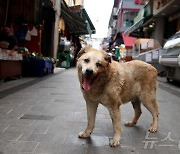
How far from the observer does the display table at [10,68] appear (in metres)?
9.66

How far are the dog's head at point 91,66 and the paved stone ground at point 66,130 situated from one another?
831 mm

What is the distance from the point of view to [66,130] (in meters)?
4.50

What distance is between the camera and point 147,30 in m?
26.3

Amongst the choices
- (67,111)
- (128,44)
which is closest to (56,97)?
(67,111)

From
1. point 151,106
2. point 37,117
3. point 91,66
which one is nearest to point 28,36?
point 37,117

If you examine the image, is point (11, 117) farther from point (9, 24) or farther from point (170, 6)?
point (170, 6)

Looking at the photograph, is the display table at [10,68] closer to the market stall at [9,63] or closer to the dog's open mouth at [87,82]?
the market stall at [9,63]

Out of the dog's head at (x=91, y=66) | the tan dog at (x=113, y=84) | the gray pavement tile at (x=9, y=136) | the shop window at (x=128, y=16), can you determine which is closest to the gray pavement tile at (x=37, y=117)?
the gray pavement tile at (x=9, y=136)

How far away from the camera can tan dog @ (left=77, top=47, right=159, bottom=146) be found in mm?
3602

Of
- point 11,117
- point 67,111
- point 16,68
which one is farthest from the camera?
point 16,68

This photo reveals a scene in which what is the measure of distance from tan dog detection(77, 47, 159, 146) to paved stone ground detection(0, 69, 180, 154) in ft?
0.71

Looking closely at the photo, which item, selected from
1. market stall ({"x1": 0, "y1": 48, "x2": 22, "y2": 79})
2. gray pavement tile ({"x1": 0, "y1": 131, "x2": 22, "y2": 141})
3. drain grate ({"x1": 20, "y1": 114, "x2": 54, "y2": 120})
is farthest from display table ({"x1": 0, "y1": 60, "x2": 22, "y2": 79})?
gray pavement tile ({"x1": 0, "y1": 131, "x2": 22, "y2": 141})

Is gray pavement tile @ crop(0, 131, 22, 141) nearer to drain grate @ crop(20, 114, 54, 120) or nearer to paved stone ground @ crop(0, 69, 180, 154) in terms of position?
paved stone ground @ crop(0, 69, 180, 154)

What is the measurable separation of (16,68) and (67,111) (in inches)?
228
